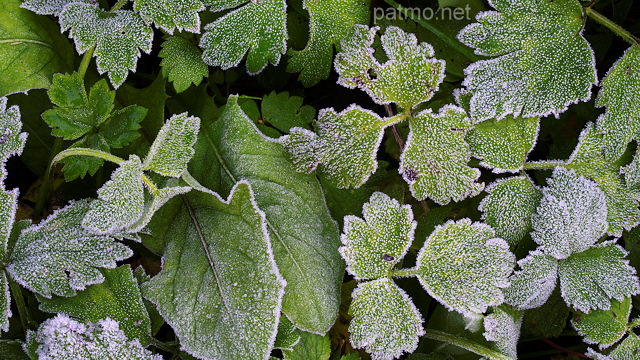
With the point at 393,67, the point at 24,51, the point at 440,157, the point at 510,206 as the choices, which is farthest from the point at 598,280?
the point at 24,51

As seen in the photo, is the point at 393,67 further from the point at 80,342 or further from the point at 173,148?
the point at 80,342

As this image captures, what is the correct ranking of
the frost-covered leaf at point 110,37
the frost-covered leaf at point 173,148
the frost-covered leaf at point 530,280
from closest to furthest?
the frost-covered leaf at point 173,148 → the frost-covered leaf at point 110,37 → the frost-covered leaf at point 530,280

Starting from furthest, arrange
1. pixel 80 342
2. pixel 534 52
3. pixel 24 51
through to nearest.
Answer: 1. pixel 24 51
2. pixel 534 52
3. pixel 80 342

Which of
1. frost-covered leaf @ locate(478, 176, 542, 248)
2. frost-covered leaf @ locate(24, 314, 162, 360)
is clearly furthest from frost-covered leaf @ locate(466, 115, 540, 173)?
frost-covered leaf @ locate(24, 314, 162, 360)

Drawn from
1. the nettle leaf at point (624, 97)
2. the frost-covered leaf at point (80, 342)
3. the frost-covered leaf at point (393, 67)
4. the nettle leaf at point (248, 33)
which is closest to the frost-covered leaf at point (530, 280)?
the nettle leaf at point (624, 97)

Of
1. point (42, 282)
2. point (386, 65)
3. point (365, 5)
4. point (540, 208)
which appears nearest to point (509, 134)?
point (540, 208)

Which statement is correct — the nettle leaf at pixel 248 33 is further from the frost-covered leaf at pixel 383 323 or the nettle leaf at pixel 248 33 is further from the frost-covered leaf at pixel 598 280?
the frost-covered leaf at pixel 598 280

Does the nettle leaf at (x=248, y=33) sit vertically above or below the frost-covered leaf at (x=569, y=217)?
above

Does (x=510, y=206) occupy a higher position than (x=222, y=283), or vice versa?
(x=510, y=206)
